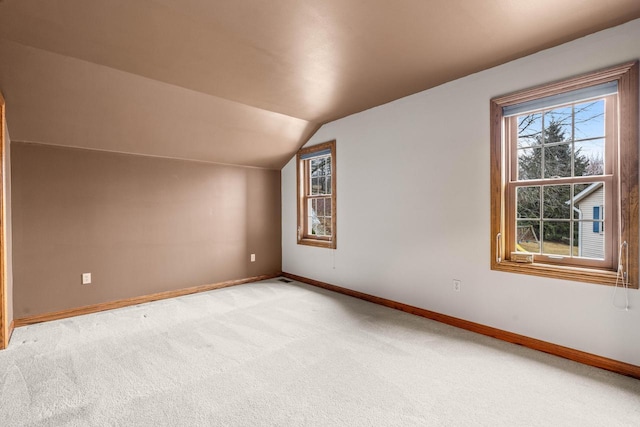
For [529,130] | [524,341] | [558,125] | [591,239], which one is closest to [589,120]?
[558,125]

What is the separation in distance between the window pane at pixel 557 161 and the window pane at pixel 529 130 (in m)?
0.13

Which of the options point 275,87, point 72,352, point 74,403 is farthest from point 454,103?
point 72,352

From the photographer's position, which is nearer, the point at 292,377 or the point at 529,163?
the point at 292,377

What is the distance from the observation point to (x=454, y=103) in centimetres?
307

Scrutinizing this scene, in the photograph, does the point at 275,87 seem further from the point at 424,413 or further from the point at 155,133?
the point at 424,413

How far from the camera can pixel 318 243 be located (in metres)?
4.68

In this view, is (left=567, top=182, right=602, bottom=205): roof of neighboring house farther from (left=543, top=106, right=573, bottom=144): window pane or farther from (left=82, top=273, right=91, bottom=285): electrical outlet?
(left=82, top=273, right=91, bottom=285): electrical outlet

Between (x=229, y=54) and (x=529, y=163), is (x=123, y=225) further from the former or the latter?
(x=529, y=163)

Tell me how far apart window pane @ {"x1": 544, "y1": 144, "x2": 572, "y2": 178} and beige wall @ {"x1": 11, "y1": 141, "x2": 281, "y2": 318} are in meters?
3.83

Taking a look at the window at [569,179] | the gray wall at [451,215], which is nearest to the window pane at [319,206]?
the gray wall at [451,215]

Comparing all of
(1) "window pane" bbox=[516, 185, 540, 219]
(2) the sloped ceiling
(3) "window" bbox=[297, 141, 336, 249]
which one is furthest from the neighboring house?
(3) "window" bbox=[297, 141, 336, 249]

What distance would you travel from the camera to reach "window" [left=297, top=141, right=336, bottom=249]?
4.46 metres

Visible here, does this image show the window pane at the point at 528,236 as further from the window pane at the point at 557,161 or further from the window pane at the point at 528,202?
the window pane at the point at 557,161

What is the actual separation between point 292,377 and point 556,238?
237 centimetres
